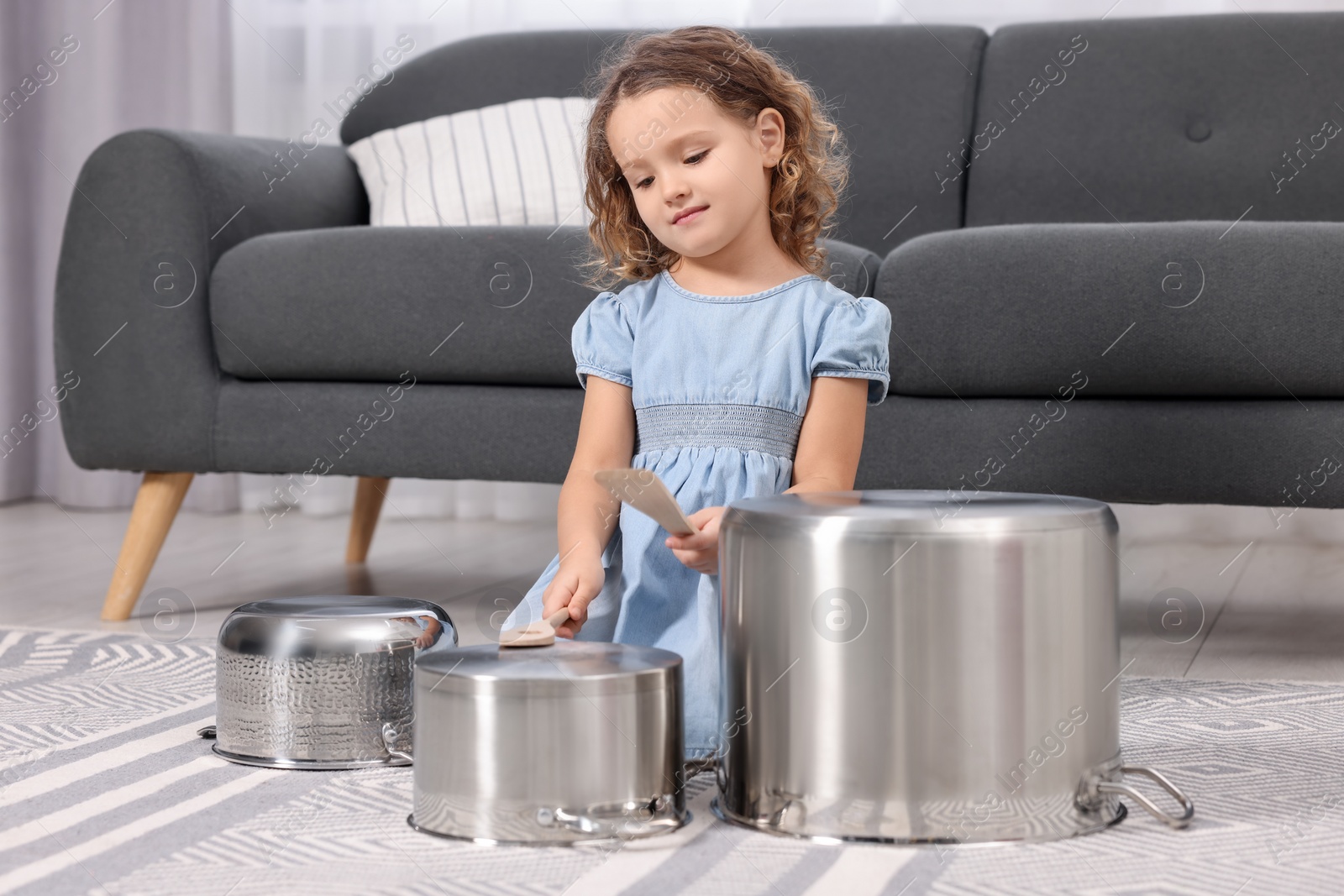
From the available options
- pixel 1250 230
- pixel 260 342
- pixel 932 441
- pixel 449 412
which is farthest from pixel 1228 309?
pixel 260 342

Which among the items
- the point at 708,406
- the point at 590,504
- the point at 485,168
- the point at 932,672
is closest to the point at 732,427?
the point at 708,406

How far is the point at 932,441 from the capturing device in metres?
1.36

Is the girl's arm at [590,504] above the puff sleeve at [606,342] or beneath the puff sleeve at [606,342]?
beneath

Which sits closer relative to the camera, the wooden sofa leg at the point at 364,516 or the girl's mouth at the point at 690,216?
the girl's mouth at the point at 690,216

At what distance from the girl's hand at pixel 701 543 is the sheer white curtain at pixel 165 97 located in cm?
174

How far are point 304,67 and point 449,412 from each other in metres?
1.54

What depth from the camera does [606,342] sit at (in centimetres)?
111

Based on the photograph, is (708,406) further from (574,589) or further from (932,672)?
(932,672)

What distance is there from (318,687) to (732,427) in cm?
37

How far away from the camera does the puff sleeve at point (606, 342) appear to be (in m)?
1.10

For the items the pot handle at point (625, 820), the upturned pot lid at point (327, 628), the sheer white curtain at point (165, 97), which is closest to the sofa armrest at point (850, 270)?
the upturned pot lid at point (327, 628)

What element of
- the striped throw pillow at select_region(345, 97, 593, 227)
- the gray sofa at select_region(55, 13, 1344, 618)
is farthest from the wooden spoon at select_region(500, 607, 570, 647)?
the striped throw pillow at select_region(345, 97, 593, 227)

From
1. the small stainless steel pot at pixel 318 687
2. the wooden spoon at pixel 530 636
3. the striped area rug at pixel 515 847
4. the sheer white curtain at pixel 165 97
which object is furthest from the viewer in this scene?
the sheer white curtain at pixel 165 97

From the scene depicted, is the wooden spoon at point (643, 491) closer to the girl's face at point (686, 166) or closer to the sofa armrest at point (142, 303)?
the girl's face at point (686, 166)
